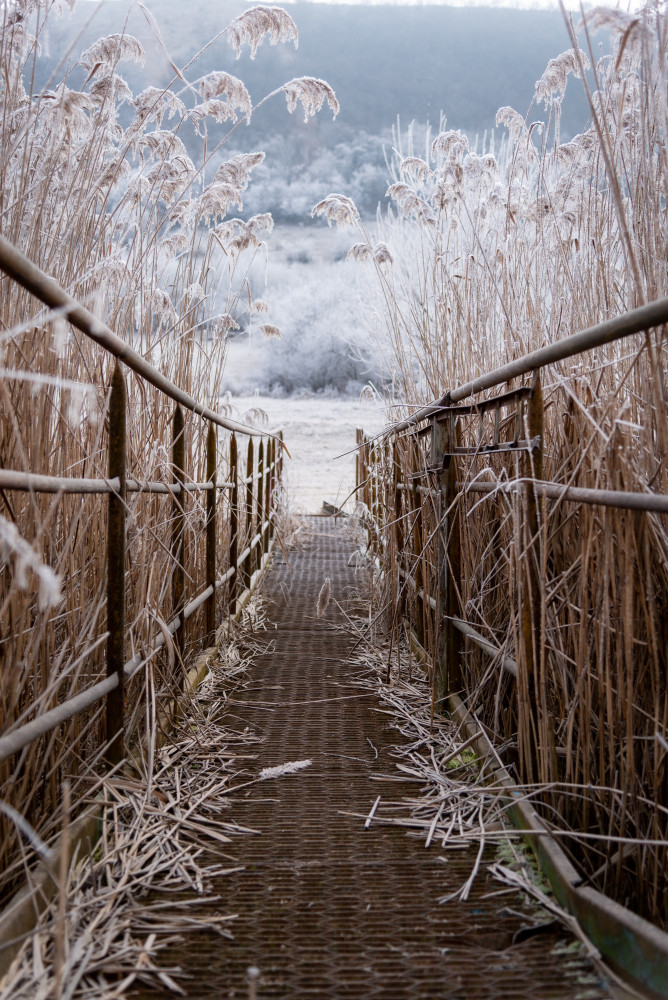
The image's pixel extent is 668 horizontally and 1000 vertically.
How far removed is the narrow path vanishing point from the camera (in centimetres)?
119

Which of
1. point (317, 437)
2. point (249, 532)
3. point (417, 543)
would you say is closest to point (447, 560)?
point (417, 543)

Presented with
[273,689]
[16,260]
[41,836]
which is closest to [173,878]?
[41,836]

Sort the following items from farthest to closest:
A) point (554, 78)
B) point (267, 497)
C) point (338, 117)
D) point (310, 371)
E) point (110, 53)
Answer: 1. point (338, 117)
2. point (310, 371)
3. point (267, 497)
4. point (554, 78)
5. point (110, 53)

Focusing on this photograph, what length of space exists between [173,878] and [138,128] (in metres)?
2.07

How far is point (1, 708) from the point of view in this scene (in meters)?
1.28

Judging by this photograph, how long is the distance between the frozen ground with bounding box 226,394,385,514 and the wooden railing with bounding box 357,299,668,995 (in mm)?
6483

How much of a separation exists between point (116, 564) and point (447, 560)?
3.45ft

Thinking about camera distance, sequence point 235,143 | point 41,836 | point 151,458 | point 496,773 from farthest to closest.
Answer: point 235,143
point 151,458
point 496,773
point 41,836

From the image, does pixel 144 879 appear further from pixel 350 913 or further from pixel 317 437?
pixel 317 437

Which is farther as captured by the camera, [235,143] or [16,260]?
[235,143]

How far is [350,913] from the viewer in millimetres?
1417

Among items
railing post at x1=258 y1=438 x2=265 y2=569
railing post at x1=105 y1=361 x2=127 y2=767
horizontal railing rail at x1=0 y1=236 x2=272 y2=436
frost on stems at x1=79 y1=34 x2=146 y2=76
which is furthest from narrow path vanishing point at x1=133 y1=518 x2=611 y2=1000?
railing post at x1=258 y1=438 x2=265 y2=569

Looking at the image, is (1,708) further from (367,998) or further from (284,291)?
(284,291)

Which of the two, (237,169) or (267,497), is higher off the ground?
(237,169)
